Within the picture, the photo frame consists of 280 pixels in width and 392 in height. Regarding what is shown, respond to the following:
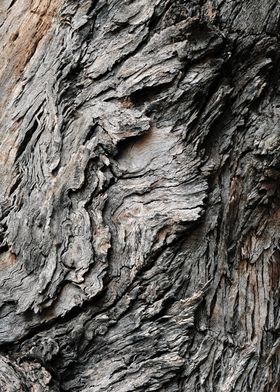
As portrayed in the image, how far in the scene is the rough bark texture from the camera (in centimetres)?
297

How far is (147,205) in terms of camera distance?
3.01 meters

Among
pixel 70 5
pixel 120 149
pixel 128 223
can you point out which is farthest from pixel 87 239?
pixel 70 5

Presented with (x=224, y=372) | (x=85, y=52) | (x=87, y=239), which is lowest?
(x=224, y=372)

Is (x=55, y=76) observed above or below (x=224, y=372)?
above

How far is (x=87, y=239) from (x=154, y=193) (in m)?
0.38

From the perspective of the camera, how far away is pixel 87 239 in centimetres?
299

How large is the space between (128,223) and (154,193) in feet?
0.60

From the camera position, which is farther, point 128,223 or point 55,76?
point 55,76

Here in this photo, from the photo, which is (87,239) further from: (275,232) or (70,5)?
(70,5)

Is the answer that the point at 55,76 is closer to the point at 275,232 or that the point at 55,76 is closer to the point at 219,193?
the point at 219,193

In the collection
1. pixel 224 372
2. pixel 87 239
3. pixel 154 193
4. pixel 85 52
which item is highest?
pixel 85 52

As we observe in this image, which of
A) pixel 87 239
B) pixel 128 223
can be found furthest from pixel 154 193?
pixel 87 239

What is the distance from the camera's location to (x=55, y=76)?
323 cm

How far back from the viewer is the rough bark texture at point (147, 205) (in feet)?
9.74
